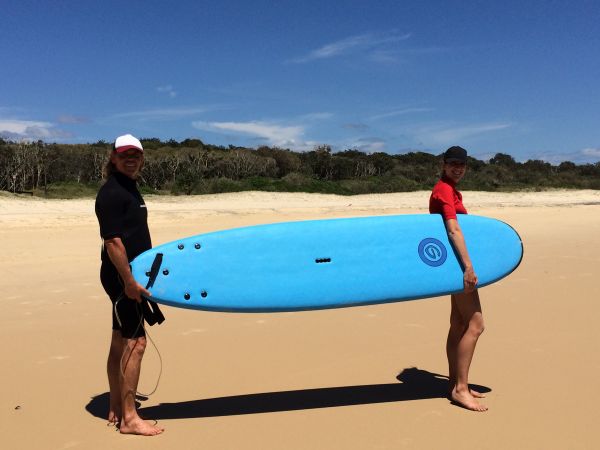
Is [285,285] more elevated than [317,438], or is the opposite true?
[285,285]

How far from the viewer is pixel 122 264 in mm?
2629

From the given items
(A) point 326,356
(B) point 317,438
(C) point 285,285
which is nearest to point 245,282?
(C) point 285,285

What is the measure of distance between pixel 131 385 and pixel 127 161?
1.10 m

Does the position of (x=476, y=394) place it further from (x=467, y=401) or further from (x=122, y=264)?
(x=122, y=264)

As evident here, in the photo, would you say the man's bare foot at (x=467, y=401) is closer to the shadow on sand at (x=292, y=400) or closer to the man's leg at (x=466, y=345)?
the man's leg at (x=466, y=345)

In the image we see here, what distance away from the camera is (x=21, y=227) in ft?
41.6

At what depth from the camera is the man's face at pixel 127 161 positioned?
2.74 m

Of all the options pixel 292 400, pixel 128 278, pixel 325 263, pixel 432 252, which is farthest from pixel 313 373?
pixel 128 278

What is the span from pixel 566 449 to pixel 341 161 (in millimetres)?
37080

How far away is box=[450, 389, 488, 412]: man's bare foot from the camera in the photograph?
3.01 metres

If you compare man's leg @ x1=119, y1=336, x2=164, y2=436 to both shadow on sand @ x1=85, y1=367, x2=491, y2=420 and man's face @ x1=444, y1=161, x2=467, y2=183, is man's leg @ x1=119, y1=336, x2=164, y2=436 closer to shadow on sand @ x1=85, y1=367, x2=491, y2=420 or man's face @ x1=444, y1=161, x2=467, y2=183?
shadow on sand @ x1=85, y1=367, x2=491, y2=420

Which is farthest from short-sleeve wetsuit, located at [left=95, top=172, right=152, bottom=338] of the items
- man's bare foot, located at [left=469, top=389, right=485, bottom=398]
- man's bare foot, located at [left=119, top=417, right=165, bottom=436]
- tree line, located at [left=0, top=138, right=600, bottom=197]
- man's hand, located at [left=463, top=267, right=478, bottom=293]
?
tree line, located at [left=0, top=138, right=600, bottom=197]

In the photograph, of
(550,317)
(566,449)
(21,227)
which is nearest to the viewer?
(566,449)

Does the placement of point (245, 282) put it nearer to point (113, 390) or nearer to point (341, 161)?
point (113, 390)
